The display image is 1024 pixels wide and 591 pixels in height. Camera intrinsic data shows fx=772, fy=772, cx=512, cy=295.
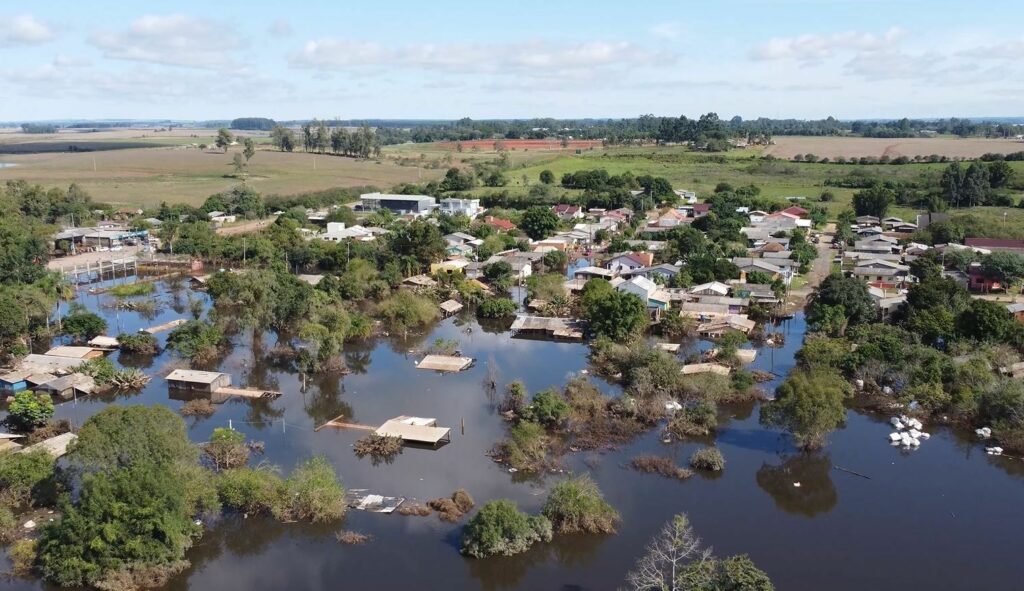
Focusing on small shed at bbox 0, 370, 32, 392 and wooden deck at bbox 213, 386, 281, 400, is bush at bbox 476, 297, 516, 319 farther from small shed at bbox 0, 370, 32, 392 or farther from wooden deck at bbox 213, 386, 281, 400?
small shed at bbox 0, 370, 32, 392

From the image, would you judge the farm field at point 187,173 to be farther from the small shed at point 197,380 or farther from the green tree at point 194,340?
the small shed at point 197,380

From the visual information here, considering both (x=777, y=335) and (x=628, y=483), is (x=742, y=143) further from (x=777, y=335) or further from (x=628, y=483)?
(x=628, y=483)

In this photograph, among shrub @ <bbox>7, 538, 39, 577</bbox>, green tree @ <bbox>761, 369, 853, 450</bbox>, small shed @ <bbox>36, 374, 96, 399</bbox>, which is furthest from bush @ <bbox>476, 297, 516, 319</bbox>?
shrub @ <bbox>7, 538, 39, 577</bbox>

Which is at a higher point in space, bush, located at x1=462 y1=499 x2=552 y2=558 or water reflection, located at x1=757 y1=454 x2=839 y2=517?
bush, located at x1=462 y1=499 x2=552 y2=558

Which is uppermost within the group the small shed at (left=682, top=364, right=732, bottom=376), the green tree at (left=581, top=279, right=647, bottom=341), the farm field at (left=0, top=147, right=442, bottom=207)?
the farm field at (left=0, top=147, right=442, bottom=207)

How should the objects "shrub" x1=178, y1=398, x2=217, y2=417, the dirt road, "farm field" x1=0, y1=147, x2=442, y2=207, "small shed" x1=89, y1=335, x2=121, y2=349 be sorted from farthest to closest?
1. "farm field" x1=0, y1=147, x2=442, y2=207
2. the dirt road
3. "small shed" x1=89, y1=335, x2=121, y2=349
4. "shrub" x1=178, y1=398, x2=217, y2=417

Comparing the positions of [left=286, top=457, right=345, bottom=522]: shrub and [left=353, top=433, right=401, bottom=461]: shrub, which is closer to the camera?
[left=286, top=457, right=345, bottom=522]: shrub

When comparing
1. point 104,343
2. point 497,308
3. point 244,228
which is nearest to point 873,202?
point 497,308
